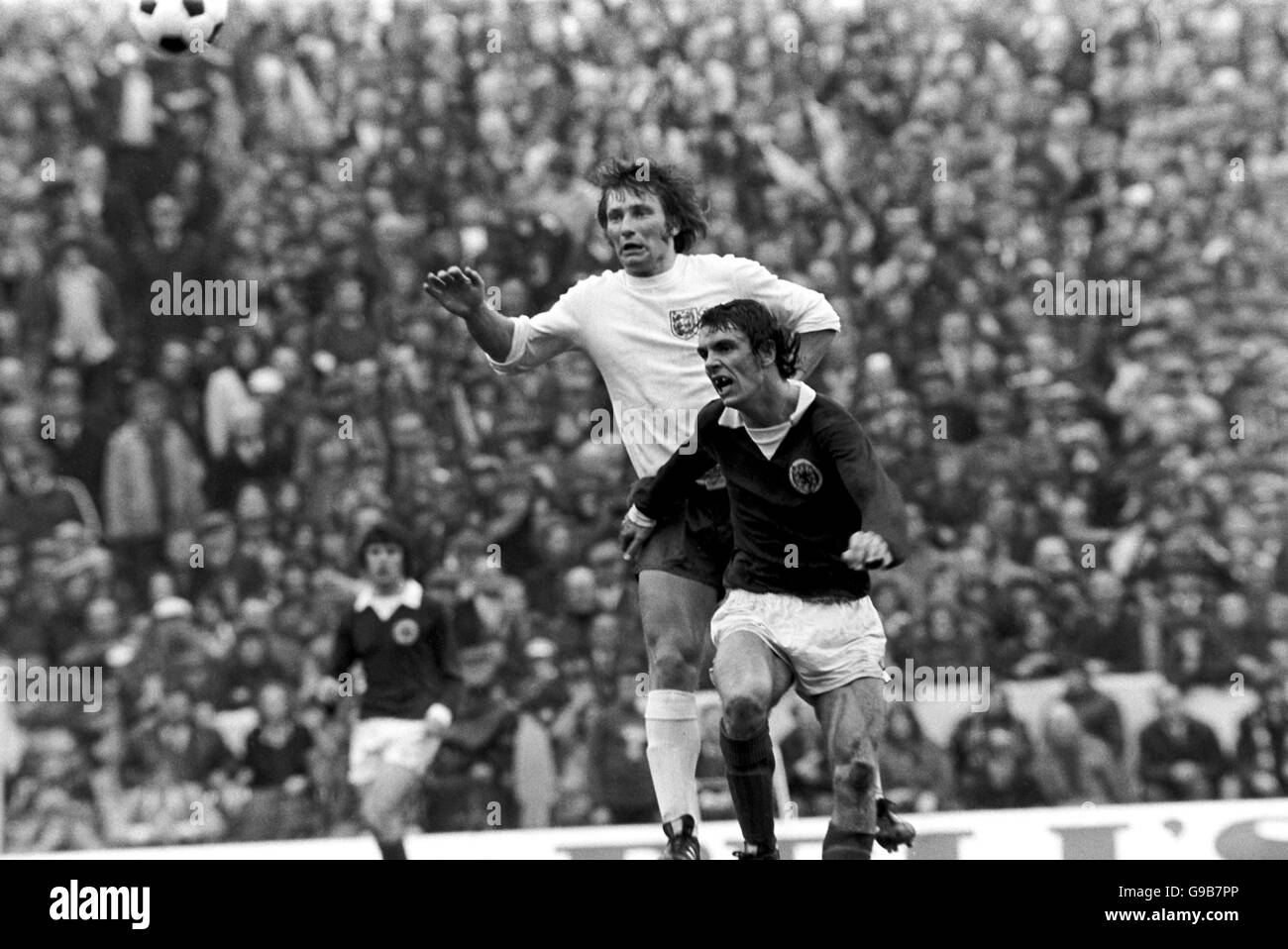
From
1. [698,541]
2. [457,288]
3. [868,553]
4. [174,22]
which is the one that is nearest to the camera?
[868,553]

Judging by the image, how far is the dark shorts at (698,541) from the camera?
7133mm

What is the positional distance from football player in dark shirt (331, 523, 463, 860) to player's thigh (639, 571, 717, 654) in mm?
2306

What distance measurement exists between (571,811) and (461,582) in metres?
1.24

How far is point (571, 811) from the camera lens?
973 cm

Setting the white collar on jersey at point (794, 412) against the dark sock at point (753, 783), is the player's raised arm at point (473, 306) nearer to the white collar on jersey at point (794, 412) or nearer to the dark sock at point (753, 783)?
the white collar on jersey at point (794, 412)

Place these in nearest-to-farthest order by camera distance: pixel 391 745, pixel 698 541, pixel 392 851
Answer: pixel 698 541
pixel 392 851
pixel 391 745

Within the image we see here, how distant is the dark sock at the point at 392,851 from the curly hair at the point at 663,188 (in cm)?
285

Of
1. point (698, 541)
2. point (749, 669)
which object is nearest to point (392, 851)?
point (698, 541)

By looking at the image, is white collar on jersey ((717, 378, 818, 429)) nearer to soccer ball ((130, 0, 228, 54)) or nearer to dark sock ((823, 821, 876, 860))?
dark sock ((823, 821, 876, 860))

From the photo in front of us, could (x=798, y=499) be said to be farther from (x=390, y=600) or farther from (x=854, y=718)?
(x=390, y=600)

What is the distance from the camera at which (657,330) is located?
24.0 ft

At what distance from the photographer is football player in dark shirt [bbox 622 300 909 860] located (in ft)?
21.7

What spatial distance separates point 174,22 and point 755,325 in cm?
413

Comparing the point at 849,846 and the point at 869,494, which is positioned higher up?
the point at 869,494
